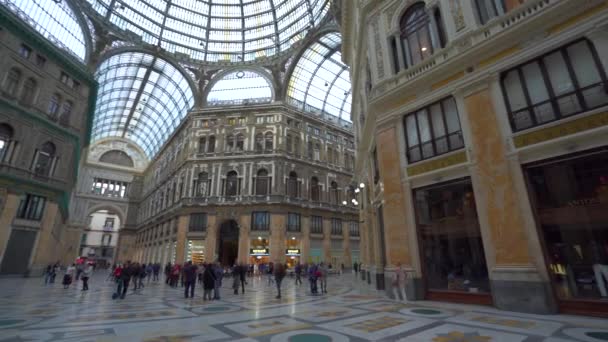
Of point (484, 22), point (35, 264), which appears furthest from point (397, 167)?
point (35, 264)

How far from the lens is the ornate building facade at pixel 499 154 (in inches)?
308

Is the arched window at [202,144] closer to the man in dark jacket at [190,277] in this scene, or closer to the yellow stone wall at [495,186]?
the man in dark jacket at [190,277]

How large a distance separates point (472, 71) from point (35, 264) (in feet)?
107

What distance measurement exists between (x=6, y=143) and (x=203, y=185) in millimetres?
18235

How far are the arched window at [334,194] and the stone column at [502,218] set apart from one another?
29640 millimetres

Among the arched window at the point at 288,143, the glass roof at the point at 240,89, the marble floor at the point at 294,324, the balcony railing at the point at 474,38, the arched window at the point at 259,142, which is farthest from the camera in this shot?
the glass roof at the point at 240,89

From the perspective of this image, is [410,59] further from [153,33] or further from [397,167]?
[153,33]

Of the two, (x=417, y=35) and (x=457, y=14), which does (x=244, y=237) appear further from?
(x=457, y=14)

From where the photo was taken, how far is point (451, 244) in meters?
10.6

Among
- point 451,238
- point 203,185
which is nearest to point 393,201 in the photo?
point 451,238

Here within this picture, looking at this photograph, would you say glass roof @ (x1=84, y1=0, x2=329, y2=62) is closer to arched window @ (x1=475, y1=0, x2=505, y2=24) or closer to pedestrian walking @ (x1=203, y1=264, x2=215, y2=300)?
arched window @ (x1=475, y1=0, x2=505, y2=24)

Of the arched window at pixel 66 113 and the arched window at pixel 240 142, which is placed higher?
the arched window at pixel 240 142

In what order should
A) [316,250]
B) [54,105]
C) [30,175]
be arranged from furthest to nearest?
1. [316,250]
2. [54,105]
3. [30,175]

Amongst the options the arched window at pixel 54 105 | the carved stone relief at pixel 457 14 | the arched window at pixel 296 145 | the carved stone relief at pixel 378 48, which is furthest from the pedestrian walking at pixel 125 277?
the arched window at pixel 296 145
